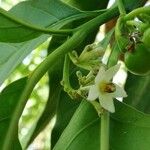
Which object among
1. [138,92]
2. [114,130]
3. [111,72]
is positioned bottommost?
[138,92]

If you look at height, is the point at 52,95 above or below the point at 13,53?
below

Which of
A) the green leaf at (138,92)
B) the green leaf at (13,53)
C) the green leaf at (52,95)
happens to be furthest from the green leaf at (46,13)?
the green leaf at (138,92)

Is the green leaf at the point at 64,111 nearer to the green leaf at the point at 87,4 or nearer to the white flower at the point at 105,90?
the green leaf at the point at 87,4

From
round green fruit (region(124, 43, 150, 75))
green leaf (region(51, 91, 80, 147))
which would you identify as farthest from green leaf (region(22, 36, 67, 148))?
round green fruit (region(124, 43, 150, 75))

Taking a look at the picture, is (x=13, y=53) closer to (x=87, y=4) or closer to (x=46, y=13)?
(x=46, y=13)

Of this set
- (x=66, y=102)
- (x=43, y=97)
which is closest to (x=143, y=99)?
(x=66, y=102)

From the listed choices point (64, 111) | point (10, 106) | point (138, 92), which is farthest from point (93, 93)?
point (138, 92)
